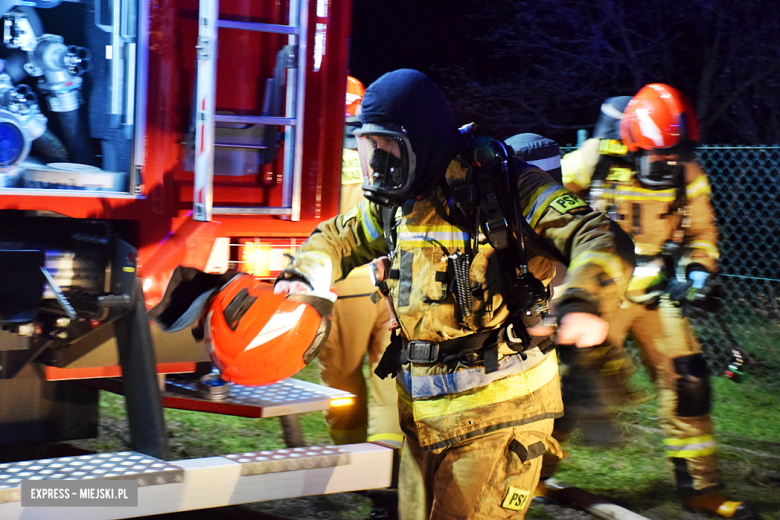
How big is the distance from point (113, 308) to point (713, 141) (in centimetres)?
1197

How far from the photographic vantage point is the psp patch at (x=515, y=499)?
2557 millimetres

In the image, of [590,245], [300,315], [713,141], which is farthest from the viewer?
[713,141]

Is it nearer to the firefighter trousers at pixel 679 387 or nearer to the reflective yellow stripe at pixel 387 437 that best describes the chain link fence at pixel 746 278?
the firefighter trousers at pixel 679 387

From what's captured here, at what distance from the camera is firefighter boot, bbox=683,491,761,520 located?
426 cm

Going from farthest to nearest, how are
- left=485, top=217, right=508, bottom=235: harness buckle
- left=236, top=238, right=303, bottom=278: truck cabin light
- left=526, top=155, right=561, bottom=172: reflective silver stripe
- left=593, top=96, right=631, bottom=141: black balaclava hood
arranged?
left=593, top=96, right=631, bottom=141: black balaclava hood
left=526, top=155, right=561, bottom=172: reflective silver stripe
left=236, top=238, right=303, bottom=278: truck cabin light
left=485, top=217, right=508, bottom=235: harness buckle

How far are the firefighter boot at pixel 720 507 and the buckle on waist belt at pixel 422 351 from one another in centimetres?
241

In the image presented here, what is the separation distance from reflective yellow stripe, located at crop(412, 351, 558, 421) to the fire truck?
829 mm

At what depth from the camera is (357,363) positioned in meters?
4.61

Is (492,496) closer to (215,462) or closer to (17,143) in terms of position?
(215,462)

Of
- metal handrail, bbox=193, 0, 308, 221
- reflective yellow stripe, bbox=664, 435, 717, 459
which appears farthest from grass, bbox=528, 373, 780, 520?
metal handrail, bbox=193, 0, 308, 221

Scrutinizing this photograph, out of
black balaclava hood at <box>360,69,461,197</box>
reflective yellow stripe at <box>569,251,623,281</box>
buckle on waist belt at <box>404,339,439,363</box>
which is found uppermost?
black balaclava hood at <box>360,69,461,197</box>

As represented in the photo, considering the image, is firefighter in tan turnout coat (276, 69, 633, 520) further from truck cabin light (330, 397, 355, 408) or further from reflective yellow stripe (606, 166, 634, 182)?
reflective yellow stripe (606, 166, 634, 182)

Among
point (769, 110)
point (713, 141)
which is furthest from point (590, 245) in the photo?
point (713, 141)

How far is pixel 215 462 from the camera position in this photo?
312cm
